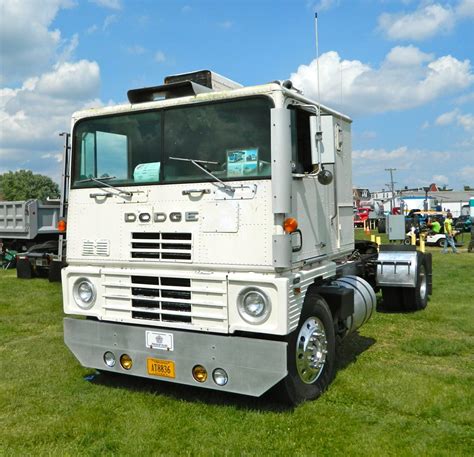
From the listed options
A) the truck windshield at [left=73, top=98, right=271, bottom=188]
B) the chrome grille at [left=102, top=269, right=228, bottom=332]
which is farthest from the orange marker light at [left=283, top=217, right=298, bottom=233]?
the chrome grille at [left=102, top=269, right=228, bottom=332]

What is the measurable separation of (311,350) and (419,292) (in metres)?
4.81

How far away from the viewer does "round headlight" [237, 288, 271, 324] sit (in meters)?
4.18

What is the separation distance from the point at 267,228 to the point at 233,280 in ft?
1.73

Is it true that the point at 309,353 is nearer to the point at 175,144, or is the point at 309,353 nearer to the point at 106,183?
the point at 175,144

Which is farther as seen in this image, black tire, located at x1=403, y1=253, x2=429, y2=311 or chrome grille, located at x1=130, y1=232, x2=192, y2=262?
black tire, located at x1=403, y1=253, x2=429, y2=311

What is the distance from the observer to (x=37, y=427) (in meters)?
4.30

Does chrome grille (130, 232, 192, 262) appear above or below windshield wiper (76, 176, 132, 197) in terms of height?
below

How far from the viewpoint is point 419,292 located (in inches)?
348

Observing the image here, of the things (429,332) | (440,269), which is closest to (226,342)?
(429,332)

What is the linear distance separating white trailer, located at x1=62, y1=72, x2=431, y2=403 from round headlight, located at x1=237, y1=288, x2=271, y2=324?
0.01 metres

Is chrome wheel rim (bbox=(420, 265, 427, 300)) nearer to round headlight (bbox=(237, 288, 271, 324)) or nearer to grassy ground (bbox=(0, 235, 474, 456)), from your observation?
grassy ground (bbox=(0, 235, 474, 456))

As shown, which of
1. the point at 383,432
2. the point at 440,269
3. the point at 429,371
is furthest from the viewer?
the point at 440,269

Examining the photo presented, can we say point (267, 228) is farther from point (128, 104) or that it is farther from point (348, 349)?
point (348, 349)

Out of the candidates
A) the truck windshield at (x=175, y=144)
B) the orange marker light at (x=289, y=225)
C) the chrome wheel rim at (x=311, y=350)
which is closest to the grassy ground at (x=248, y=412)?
the chrome wheel rim at (x=311, y=350)
